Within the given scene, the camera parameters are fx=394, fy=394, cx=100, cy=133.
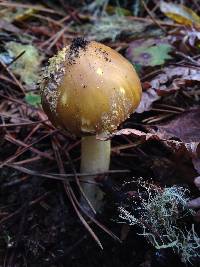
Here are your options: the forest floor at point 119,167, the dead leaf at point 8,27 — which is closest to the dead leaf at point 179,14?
the forest floor at point 119,167

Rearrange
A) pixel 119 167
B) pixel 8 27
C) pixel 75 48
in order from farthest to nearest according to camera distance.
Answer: pixel 8 27 < pixel 119 167 < pixel 75 48

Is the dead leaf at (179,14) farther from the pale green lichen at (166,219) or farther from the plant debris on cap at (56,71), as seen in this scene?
the pale green lichen at (166,219)

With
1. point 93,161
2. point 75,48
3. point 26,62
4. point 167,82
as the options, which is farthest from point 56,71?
point 26,62

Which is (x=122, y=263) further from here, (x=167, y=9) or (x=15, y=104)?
(x=167, y=9)

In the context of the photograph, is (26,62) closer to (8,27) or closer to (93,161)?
(8,27)

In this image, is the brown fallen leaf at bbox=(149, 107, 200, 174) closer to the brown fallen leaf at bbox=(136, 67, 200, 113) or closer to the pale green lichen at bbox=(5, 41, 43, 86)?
the brown fallen leaf at bbox=(136, 67, 200, 113)

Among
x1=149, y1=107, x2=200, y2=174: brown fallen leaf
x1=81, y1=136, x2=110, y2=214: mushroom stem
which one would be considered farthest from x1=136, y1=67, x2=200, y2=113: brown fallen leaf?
x1=81, y1=136, x2=110, y2=214: mushroom stem
